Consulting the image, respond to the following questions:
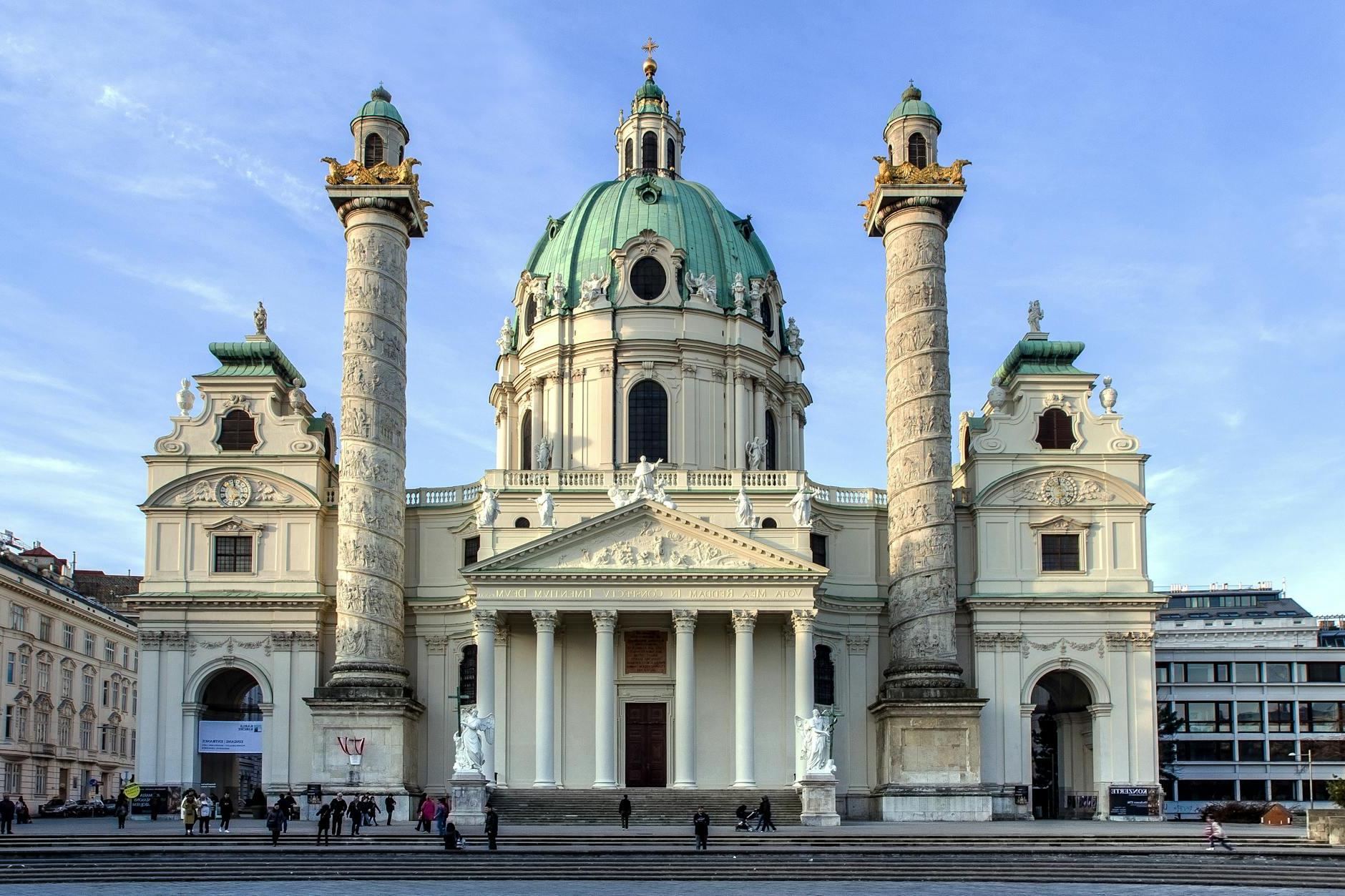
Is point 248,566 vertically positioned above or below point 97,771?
above

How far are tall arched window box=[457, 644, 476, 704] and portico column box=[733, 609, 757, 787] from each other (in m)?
9.89

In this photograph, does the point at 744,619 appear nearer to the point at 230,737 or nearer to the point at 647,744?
the point at 647,744

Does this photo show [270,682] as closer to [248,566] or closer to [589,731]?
[248,566]

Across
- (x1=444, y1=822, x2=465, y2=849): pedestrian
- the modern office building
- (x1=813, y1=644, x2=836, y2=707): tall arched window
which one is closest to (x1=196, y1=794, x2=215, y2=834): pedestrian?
(x1=444, y1=822, x2=465, y2=849): pedestrian

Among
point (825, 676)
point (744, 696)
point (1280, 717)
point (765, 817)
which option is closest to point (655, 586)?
point (744, 696)

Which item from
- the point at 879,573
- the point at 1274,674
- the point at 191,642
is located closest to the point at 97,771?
the point at 191,642

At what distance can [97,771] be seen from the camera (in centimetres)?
7438

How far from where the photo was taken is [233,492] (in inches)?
2116

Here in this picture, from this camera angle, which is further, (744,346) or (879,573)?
(744,346)

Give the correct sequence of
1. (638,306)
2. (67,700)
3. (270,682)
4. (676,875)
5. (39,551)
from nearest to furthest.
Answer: (676,875), (270,682), (638,306), (67,700), (39,551)

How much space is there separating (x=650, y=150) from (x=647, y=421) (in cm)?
1354

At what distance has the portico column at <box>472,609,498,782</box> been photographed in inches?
1842

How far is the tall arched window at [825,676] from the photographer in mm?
53438

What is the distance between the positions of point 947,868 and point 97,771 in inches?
2084
